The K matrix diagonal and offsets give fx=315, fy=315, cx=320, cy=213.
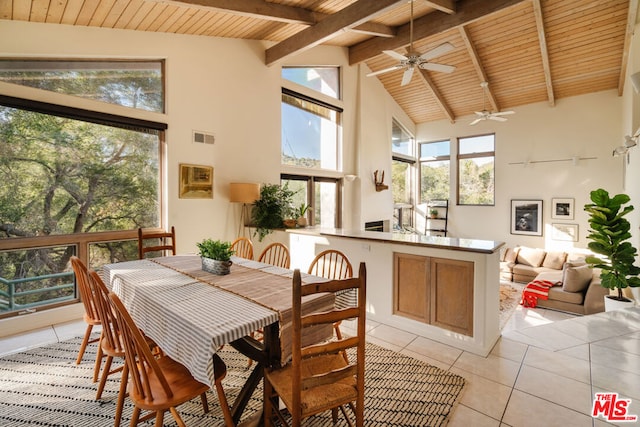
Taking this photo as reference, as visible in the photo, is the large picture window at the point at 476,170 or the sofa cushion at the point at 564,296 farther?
the large picture window at the point at 476,170

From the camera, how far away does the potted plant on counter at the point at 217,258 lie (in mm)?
2484

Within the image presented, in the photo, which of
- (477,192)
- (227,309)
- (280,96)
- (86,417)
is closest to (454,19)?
(280,96)

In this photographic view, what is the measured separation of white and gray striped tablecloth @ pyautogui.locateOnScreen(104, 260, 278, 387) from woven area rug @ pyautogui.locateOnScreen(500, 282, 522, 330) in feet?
15.6

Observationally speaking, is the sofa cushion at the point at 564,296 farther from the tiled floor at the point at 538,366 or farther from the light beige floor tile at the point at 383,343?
the light beige floor tile at the point at 383,343

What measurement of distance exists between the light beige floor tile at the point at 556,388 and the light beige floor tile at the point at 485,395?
167mm

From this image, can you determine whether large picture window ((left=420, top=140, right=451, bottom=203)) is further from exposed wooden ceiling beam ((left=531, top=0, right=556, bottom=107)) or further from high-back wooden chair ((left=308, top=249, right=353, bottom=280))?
high-back wooden chair ((left=308, top=249, right=353, bottom=280))

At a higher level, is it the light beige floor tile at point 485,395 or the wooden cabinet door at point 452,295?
the wooden cabinet door at point 452,295

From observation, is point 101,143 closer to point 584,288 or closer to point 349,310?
point 349,310

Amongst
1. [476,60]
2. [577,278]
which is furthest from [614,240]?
[476,60]

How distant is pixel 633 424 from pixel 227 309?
2644 millimetres

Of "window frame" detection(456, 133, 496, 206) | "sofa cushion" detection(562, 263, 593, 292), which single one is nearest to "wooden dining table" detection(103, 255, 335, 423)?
"sofa cushion" detection(562, 263, 593, 292)

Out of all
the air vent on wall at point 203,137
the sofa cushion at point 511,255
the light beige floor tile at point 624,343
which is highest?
the air vent on wall at point 203,137

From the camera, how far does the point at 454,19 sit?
5223mm

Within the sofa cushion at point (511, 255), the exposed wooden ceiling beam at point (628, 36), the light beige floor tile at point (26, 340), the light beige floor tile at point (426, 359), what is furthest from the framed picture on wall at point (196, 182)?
the sofa cushion at point (511, 255)
